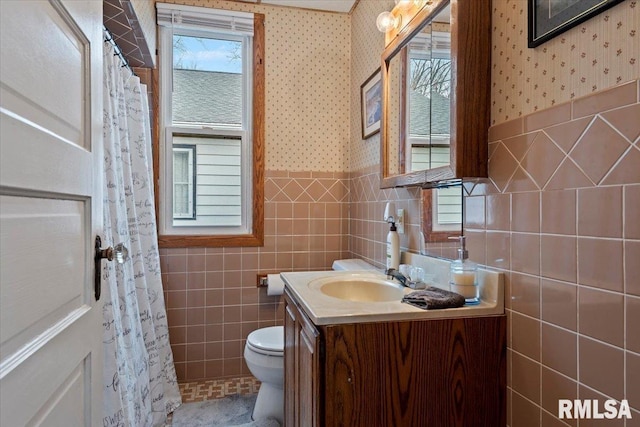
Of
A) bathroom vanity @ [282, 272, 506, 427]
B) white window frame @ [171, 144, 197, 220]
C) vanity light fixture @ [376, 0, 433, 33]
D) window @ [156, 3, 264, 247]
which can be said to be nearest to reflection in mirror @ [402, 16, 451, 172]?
vanity light fixture @ [376, 0, 433, 33]

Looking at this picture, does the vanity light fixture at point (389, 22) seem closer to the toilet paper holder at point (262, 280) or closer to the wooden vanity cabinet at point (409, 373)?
the wooden vanity cabinet at point (409, 373)

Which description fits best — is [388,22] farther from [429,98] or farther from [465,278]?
[465,278]

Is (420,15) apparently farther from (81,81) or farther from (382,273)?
(81,81)

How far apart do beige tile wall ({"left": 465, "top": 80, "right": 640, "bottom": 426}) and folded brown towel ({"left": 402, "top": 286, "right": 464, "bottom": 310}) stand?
145 millimetres

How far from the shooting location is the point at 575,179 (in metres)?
0.87

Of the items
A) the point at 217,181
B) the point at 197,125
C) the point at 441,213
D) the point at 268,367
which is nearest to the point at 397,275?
the point at 441,213

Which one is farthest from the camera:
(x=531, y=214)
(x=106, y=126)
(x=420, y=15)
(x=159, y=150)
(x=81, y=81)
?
(x=159, y=150)

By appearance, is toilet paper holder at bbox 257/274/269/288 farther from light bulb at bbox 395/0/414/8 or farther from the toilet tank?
light bulb at bbox 395/0/414/8

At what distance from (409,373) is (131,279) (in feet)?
4.87

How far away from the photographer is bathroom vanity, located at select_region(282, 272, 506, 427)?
41.1 inches

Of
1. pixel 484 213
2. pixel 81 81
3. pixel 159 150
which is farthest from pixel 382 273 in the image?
pixel 159 150

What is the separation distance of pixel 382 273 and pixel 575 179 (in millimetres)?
994

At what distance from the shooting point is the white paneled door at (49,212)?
0.54 m

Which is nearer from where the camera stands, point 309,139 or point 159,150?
point 159,150
